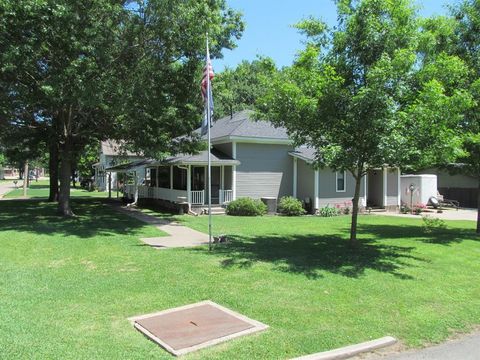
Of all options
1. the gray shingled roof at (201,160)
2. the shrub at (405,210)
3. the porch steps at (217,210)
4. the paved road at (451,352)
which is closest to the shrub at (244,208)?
the porch steps at (217,210)

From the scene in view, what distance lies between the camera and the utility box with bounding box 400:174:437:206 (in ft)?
93.8

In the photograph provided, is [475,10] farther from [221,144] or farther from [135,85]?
[221,144]

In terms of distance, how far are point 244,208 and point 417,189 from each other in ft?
43.1

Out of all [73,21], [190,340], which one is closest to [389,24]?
[190,340]

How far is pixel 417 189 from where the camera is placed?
1134 inches

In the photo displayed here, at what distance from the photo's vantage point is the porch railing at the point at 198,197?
76.0 feet

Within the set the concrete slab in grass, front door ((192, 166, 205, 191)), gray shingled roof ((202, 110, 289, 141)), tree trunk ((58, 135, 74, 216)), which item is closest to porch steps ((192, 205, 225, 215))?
front door ((192, 166, 205, 191))

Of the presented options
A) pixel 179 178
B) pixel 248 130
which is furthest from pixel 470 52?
pixel 179 178

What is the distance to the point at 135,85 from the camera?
15.8 m

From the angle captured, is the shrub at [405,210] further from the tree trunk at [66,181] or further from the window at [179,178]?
the tree trunk at [66,181]

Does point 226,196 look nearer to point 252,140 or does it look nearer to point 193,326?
point 252,140

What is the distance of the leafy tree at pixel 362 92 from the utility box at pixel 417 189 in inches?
770

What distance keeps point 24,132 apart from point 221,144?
10.2 meters

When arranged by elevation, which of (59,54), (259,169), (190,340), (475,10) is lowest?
(190,340)
